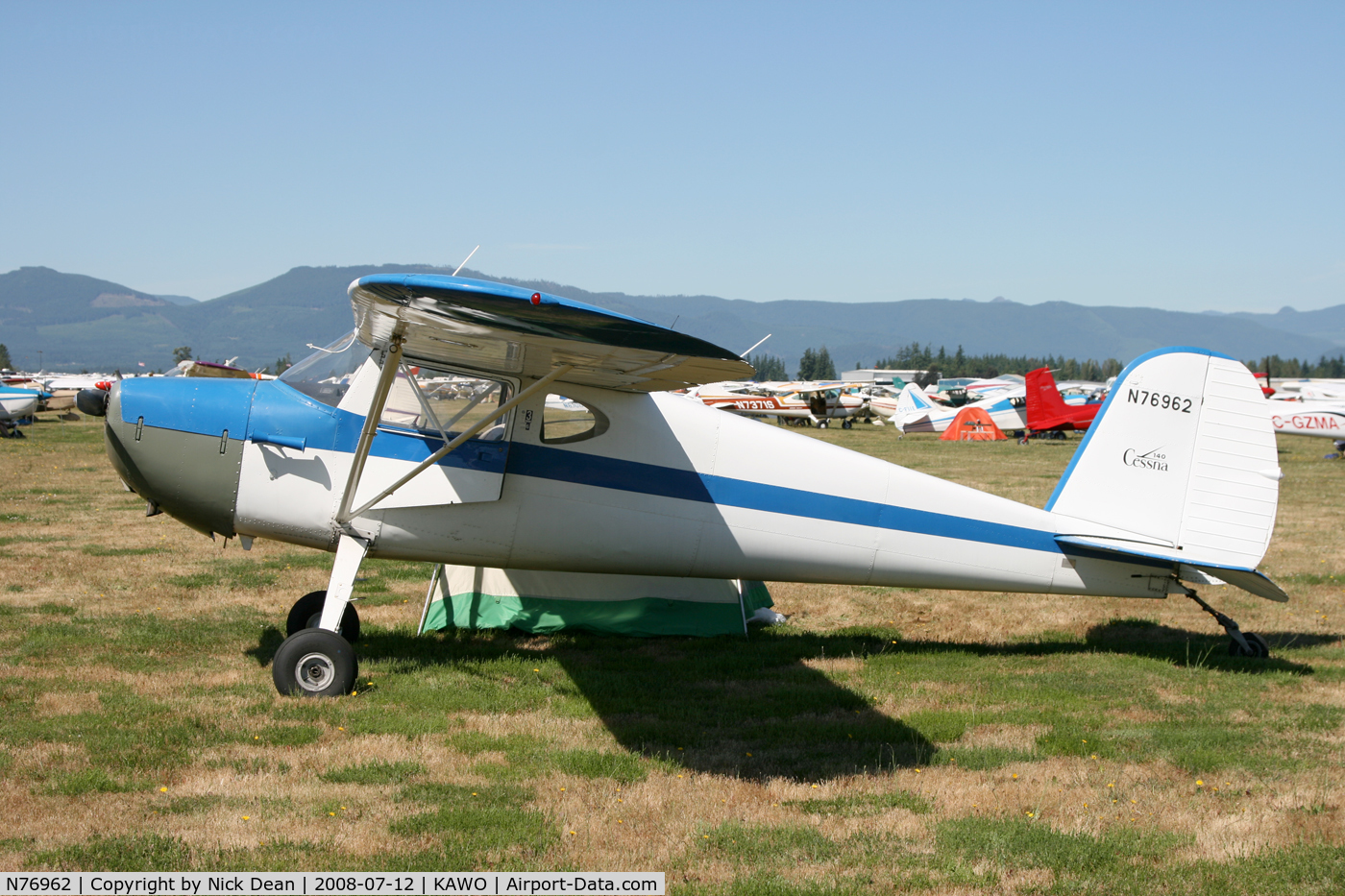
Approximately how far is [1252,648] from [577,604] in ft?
17.5

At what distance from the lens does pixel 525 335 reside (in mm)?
5293

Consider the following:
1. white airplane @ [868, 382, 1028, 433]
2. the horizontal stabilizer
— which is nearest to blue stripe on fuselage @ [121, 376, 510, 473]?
the horizontal stabilizer

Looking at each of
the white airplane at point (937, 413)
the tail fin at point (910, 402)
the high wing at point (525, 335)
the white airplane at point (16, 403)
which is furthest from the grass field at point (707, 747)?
the tail fin at point (910, 402)

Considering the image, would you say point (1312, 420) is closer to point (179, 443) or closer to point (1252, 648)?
point (1252, 648)

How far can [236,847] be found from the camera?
4.04 meters

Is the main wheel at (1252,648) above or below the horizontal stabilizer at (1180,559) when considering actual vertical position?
below

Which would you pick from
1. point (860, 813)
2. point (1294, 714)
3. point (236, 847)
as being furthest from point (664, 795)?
point (1294, 714)

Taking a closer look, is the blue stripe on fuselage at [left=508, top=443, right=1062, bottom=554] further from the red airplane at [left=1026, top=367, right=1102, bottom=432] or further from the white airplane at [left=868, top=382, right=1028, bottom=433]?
the white airplane at [left=868, top=382, right=1028, bottom=433]

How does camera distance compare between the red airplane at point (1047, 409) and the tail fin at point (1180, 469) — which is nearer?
the tail fin at point (1180, 469)

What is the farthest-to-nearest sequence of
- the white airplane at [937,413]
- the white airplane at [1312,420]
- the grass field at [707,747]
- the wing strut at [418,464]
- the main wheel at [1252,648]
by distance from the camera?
the white airplane at [937,413]
the white airplane at [1312,420]
the main wheel at [1252,648]
the wing strut at [418,464]
the grass field at [707,747]

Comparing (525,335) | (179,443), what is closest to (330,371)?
(179,443)

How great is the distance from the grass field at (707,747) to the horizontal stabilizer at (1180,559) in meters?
0.65

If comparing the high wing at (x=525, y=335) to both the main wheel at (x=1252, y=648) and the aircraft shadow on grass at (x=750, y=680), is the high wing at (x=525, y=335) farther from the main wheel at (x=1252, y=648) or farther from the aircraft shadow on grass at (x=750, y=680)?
the main wheel at (x=1252, y=648)

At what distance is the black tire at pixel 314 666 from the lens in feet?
20.1
